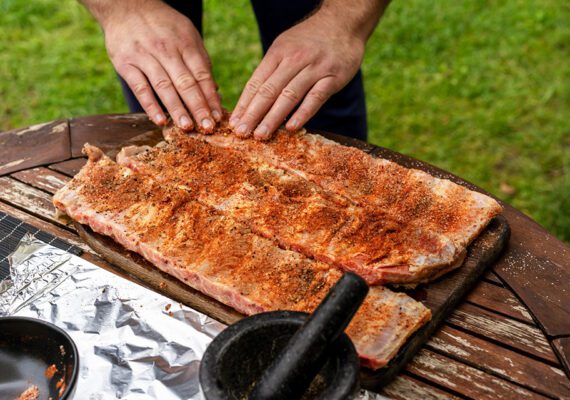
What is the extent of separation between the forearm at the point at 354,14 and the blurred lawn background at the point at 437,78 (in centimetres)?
242

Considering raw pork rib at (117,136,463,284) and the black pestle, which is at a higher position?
the black pestle

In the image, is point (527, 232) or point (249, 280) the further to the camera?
point (527, 232)

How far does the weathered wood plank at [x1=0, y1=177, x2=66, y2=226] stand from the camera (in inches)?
128

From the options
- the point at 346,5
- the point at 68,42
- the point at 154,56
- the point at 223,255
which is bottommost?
the point at 68,42

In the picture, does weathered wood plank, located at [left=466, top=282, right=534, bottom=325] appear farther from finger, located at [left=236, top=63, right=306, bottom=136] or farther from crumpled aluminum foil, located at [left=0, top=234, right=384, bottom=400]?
finger, located at [left=236, top=63, right=306, bottom=136]

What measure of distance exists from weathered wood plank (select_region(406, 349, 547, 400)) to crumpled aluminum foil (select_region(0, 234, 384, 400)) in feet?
0.92

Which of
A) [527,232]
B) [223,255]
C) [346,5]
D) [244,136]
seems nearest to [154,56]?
[244,136]

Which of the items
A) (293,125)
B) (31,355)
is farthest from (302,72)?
(31,355)

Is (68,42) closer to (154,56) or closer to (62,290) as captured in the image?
(154,56)

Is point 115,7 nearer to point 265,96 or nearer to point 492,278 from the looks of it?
point 265,96

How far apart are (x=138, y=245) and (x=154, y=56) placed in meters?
1.38

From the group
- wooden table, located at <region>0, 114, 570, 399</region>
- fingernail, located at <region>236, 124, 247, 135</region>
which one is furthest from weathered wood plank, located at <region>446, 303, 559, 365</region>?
fingernail, located at <region>236, 124, 247, 135</region>

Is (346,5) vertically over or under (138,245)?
Answer: over

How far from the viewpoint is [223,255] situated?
2766 millimetres
